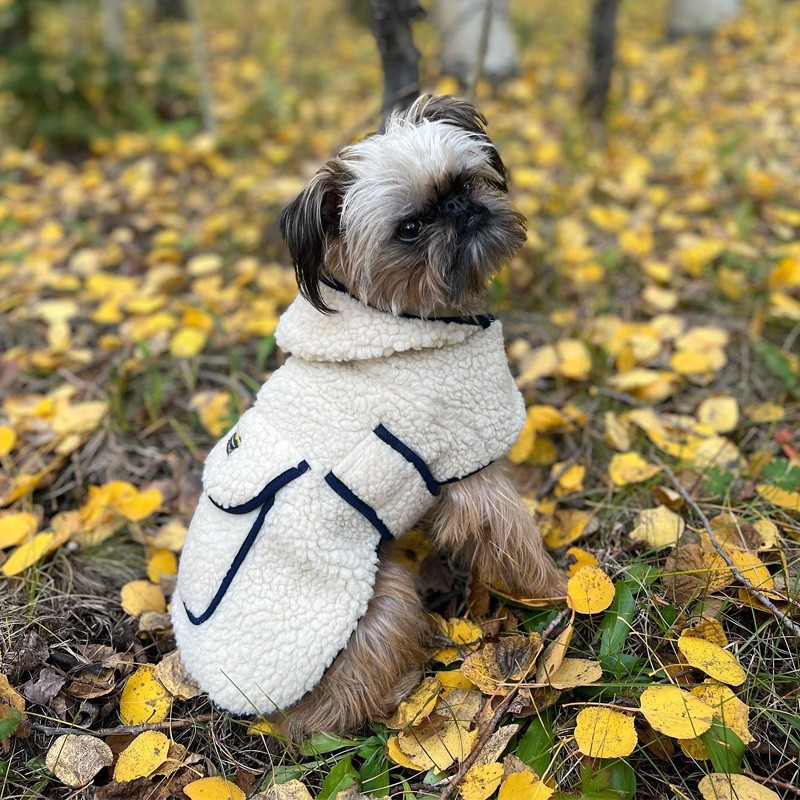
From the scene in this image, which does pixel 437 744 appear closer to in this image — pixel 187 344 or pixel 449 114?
pixel 449 114

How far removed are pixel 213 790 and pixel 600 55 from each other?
6048 mm

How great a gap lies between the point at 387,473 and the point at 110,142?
5.81 metres

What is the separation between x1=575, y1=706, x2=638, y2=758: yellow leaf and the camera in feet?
6.88

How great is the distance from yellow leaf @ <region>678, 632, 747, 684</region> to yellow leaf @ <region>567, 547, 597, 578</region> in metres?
0.47

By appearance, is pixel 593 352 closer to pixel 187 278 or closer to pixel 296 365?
pixel 296 365

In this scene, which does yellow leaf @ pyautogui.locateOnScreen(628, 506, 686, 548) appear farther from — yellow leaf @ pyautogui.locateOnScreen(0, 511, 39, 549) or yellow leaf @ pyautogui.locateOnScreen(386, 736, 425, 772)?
yellow leaf @ pyautogui.locateOnScreen(0, 511, 39, 549)

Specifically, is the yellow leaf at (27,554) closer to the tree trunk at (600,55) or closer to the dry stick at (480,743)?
the dry stick at (480,743)

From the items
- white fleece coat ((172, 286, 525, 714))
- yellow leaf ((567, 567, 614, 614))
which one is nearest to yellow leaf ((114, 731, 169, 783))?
white fleece coat ((172, 286, 525, 714))

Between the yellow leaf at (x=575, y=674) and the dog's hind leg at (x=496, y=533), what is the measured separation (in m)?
0.34

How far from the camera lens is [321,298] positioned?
2414 millimetres

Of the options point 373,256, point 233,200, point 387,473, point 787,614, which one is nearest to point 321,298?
point 373,256

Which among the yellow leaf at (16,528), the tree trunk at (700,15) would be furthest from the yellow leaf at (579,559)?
the tree trunk at (700,15)

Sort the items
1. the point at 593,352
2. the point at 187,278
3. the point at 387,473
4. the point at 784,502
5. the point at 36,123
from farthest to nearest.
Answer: the point at 36,123, the point at 187,278, the point at 593,352, the point at 784,502, the point at 387,473

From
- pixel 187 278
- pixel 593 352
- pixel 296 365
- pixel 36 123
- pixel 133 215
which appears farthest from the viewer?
pixel 36 123
